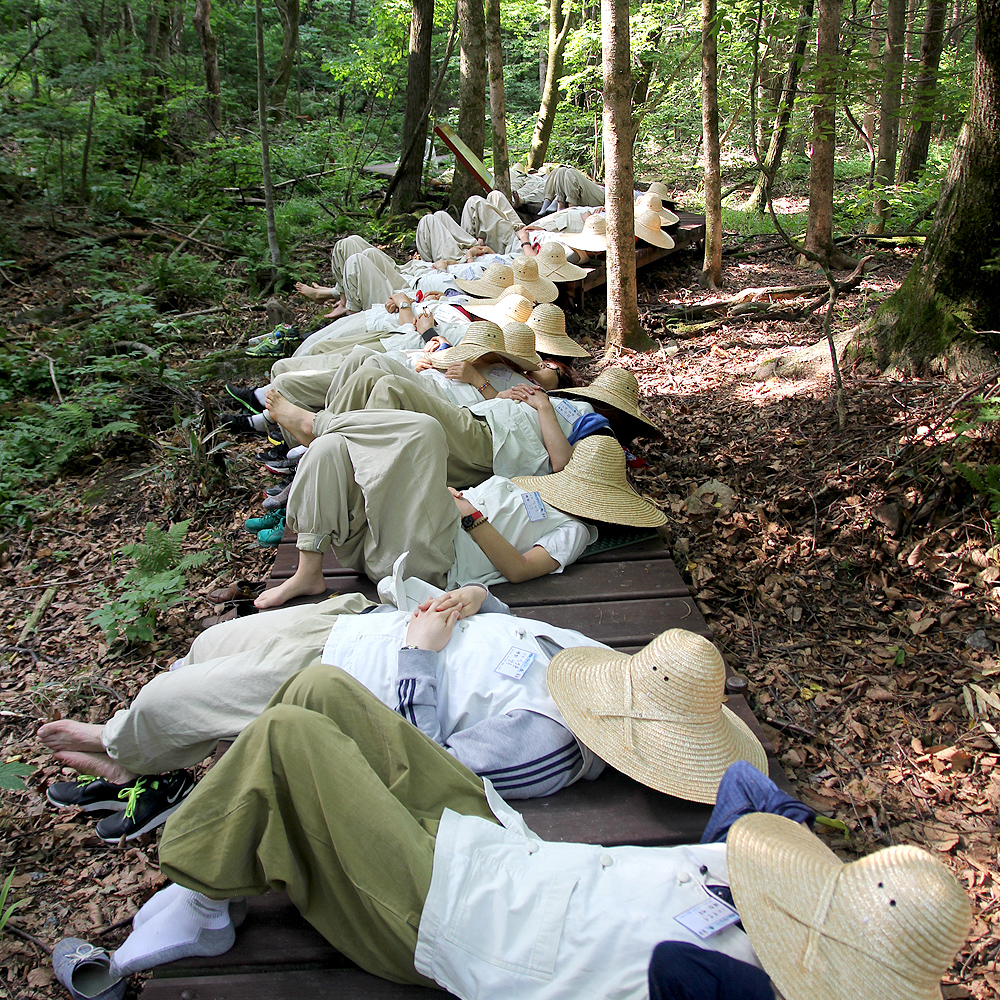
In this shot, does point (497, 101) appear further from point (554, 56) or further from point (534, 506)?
point (534, 506)

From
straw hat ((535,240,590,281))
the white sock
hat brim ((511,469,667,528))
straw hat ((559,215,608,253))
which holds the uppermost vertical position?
straw hat ((559,215,608,253))

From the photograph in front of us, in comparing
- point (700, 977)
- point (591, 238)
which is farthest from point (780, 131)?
point (700, 977)

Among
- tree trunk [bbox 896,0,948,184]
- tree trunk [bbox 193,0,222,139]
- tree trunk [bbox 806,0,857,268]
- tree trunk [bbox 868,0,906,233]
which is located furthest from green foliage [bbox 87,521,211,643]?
tree trunk [bbox 193,0,222,139]

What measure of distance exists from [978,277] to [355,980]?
455 cm

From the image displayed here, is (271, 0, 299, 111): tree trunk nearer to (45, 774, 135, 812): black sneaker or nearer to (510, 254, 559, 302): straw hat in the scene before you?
(510, 254, 559, 302): straw hat

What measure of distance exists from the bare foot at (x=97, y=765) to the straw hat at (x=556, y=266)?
643cm

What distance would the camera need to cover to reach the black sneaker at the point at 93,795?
249 cm

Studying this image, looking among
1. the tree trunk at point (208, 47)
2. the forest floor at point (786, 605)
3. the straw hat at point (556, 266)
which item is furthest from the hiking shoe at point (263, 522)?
the tree trunk at point (208, 47)

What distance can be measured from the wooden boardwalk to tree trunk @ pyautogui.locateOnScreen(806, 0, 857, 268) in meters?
3.88

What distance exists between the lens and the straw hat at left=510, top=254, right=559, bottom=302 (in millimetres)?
7086

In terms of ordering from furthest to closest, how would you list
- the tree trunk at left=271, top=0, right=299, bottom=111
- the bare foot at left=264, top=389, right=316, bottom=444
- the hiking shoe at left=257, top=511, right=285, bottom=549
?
1. the tree trunk at left=271, top=0, right=299, bottom=111
2. the hiking shoe at left=257, top=511, right=285, bottom=549
3. the bare foot at left=264, top=389, right=316, bottom=444

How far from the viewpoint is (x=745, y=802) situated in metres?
1.90

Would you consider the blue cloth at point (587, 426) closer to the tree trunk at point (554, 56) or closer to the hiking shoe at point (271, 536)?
the hiking shoe at point (271, 536)

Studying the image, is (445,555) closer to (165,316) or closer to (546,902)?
(546,902)
